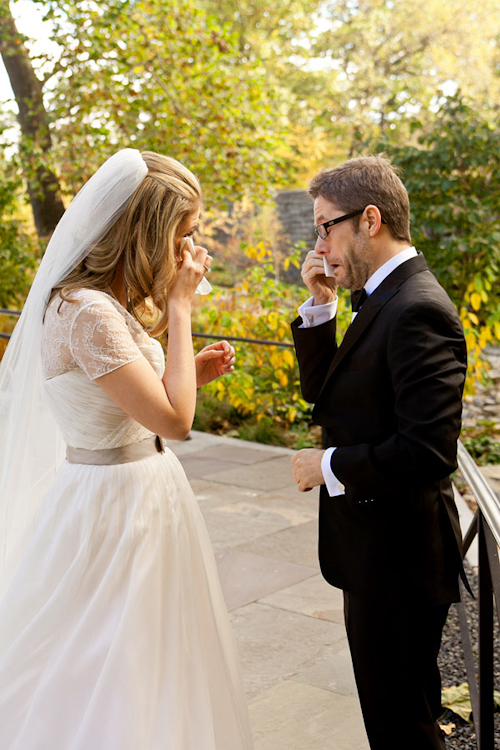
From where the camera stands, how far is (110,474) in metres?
2.05

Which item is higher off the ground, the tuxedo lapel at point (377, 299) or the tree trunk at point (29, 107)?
the tree trunk at point (29, 107)

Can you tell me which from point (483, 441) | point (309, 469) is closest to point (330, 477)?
point (309, 469)

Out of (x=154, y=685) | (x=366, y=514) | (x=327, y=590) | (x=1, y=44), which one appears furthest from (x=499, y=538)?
(x=1, y=44)

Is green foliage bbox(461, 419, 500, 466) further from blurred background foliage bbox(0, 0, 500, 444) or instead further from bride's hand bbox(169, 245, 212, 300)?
bride's hand bbox(169, 245, 212, 300)

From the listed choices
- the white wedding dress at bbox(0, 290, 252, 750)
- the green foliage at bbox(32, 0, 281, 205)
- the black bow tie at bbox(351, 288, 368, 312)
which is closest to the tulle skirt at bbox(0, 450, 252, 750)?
the white wedding dress at bbox(0, 290, 252, 750)

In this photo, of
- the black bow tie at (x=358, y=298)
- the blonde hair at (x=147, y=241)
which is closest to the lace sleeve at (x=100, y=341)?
the blonde hair at (x=147, y=241)

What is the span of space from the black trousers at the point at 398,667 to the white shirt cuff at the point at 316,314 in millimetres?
737

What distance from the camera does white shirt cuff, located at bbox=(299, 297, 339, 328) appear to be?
2135 millimetres

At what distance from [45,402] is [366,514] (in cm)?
99

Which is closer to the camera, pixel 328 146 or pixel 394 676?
pixel 394 676

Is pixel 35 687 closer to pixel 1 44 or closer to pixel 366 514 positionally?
pixel 366 514

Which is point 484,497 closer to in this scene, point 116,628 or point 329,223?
point 329,223

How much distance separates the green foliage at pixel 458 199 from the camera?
23.5 feet

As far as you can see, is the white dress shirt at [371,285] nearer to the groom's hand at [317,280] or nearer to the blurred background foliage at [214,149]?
the groom's hand at [317,280]
